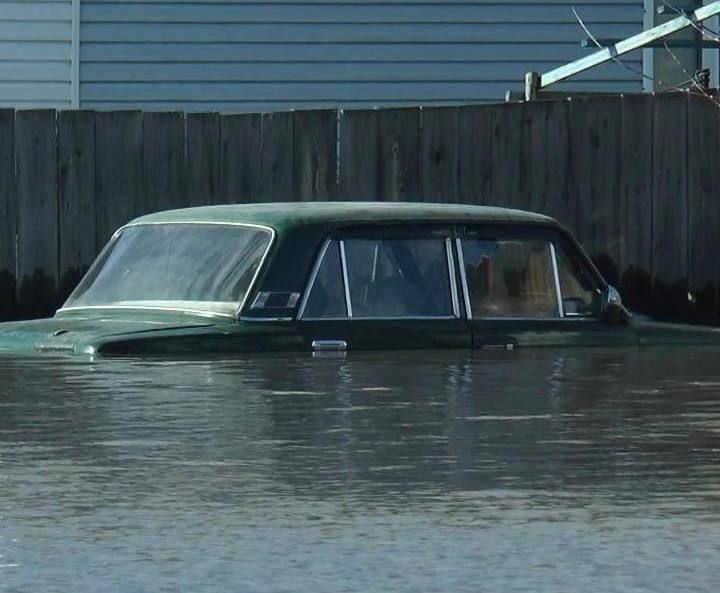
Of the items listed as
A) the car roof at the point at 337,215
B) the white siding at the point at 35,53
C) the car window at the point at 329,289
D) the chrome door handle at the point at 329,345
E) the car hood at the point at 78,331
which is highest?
the white siding at the point at 35,53

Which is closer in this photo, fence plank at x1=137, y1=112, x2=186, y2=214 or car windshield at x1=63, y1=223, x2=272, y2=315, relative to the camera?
car windshield at x1=63, y1=223, x2=272, y2=315

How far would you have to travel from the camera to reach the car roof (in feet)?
38.3

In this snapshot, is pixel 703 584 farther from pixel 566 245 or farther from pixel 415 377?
pixel 566 245

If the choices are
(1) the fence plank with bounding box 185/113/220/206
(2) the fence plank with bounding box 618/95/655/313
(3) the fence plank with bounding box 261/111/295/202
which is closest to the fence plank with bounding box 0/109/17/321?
(1) the fence plank with bounding box 185/113/220/206

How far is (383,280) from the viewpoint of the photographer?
11.7m

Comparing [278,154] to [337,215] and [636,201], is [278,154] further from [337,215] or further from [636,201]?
[337,215]

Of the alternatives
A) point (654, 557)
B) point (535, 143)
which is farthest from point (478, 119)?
point (654, 557)

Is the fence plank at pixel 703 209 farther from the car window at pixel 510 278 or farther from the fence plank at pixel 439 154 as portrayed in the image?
the car window at pixel 510 278

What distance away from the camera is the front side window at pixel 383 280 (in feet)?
37.8

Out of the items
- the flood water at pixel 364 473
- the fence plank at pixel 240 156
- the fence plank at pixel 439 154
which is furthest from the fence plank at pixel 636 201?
the flood water at pixel 364 473

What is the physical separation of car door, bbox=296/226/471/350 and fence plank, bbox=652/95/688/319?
621 centimetres

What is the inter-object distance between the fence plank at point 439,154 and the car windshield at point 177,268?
6.02 metres

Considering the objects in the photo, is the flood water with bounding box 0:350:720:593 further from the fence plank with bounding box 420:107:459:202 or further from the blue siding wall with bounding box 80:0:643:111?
the blue siding wall with bounding box 80:0:643:111

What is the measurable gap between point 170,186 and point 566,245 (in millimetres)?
6615
